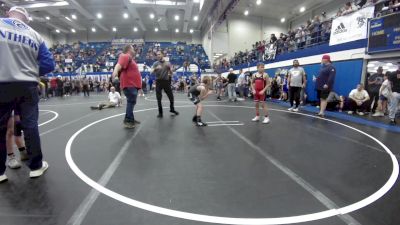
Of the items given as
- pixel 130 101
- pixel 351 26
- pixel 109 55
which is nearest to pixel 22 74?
pixel 130 101

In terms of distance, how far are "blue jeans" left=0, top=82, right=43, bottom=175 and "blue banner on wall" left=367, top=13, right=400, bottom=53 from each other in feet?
30.9

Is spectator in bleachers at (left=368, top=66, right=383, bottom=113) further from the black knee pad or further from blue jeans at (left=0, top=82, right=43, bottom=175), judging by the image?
the black knee pad

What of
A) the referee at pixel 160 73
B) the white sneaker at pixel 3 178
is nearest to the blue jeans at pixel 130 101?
the referee at pixel 160 73

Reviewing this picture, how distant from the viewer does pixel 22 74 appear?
279 centimetres

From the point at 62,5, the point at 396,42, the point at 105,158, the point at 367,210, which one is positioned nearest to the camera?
the point at 367,210

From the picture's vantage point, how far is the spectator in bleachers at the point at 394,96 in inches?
271

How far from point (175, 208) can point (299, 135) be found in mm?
3575

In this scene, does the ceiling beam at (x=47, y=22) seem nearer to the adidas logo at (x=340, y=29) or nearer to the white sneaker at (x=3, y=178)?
the adidas logo at (x=340, y=29)

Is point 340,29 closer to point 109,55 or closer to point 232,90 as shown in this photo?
point 232,90

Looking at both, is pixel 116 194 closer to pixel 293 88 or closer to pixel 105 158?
pixel 105 158

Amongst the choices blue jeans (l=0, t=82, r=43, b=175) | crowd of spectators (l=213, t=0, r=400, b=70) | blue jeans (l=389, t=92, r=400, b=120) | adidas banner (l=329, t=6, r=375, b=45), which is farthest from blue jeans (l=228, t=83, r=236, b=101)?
blue jeans (l=0, t=82, r=43, b=175)

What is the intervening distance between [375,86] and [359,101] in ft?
2.86

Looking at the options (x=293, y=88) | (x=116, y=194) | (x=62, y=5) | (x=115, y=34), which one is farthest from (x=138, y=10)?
(x=116, y=194)

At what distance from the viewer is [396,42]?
793 centimetres
